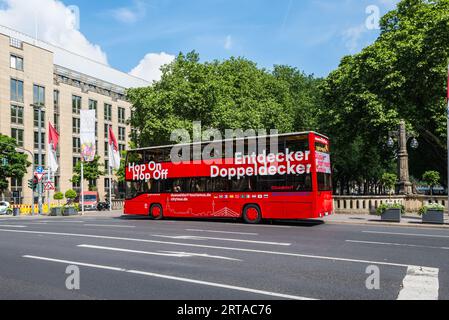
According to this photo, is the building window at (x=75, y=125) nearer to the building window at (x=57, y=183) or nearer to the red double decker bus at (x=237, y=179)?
the building window at (x=57, y=183)

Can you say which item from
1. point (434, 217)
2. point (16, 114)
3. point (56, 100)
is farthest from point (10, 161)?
point (434, 217)

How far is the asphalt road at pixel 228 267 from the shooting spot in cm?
701

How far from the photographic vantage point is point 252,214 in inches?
845

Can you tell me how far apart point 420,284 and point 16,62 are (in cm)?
6185

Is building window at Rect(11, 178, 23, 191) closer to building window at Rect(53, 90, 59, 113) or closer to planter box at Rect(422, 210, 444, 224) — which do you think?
Answer: building window at Rect(53, 90, 59, 113)

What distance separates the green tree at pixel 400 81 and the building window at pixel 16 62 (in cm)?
4463

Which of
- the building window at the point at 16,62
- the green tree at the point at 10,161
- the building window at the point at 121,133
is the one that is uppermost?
the building window at the point at 16,62

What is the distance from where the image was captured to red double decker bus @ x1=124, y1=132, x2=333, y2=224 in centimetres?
1977

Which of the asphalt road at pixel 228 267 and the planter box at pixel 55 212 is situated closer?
the asphalt road at pixel 228 267

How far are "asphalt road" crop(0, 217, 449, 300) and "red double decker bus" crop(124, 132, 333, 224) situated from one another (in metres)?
5.26

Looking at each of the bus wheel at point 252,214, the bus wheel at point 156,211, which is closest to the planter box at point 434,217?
the bus wheel at point 252,214

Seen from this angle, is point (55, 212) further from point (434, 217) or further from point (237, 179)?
point (434, 217)

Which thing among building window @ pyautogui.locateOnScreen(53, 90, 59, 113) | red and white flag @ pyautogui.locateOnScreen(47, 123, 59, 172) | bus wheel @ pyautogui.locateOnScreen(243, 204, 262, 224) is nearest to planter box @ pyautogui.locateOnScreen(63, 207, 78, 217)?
red and white flag @ pyautogui.locateOnScreen(47, 123, 59, 172)
